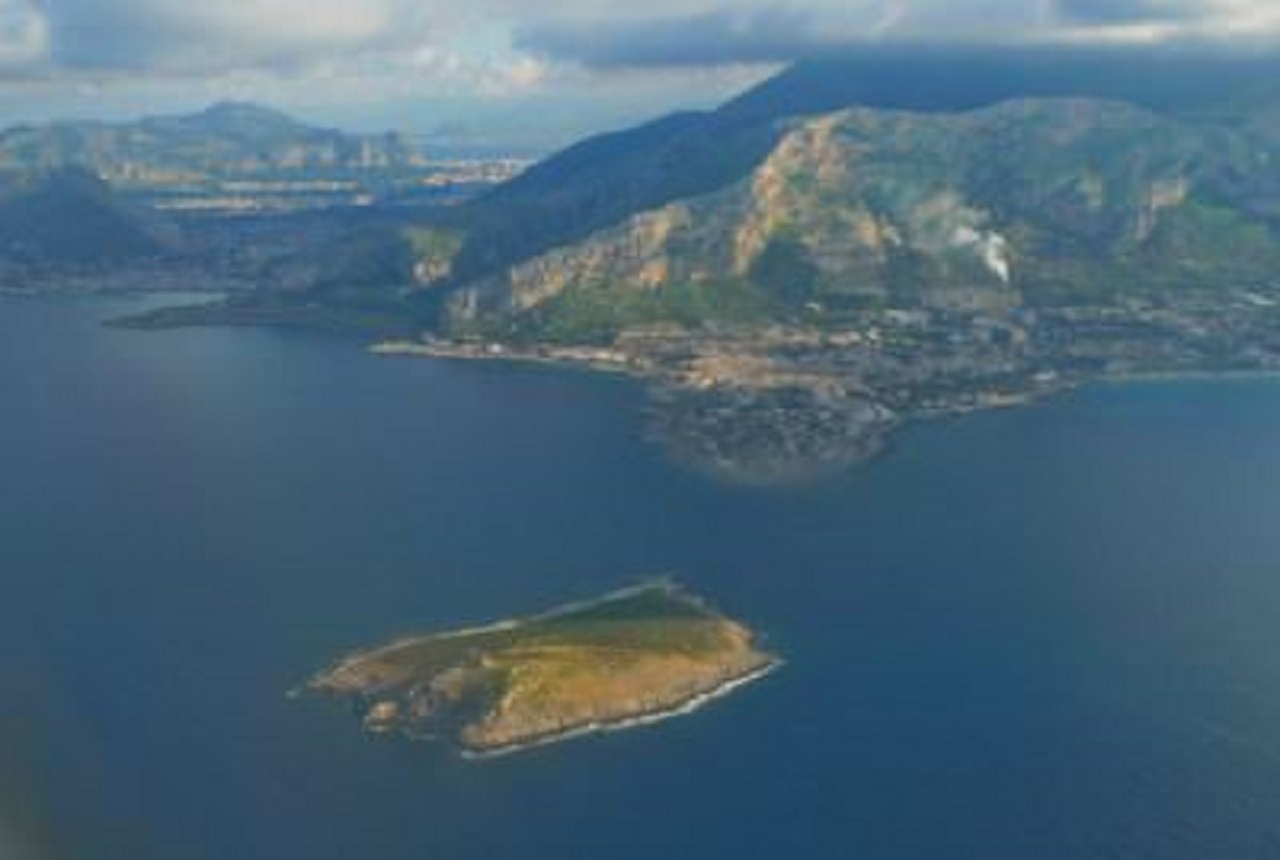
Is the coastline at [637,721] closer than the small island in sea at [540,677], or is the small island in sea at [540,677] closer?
the coastline at [637,721]

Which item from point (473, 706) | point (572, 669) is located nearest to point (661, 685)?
point (572, 669)

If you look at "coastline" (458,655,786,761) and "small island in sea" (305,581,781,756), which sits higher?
"small island in sea" (305,581,781,756)

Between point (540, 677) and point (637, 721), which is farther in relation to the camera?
point (540, 677)

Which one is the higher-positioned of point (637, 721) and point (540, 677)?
point (540, 677)

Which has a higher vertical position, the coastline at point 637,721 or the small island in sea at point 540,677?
the small island in sea at point 540,677
